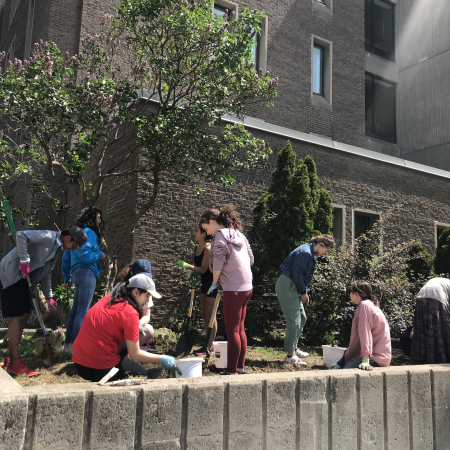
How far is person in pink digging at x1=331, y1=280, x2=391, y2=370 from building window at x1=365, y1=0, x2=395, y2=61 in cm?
1695

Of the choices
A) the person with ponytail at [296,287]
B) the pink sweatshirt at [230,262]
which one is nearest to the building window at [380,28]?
the person with ponytail at [296,287]

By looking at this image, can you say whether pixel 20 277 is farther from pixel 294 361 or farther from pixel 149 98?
pixel 149 98

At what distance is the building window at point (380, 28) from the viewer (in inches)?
774

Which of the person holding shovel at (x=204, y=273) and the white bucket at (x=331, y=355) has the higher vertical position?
the person holding shovel at (x=204, y=273)

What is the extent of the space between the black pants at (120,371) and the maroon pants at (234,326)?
0.91 meters

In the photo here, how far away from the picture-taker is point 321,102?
55.8ft

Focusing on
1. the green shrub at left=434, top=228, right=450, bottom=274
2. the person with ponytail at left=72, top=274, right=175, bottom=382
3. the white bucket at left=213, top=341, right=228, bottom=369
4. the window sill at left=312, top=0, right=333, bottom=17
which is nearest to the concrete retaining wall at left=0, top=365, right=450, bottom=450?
the person with ponytail at left=72, top=274, right=175, bottom=382

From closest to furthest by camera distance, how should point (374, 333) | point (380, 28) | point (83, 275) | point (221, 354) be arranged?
point (374, 333), point (221, 354), point (83, 275), point (380, 28)

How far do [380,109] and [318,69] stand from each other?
4.36m

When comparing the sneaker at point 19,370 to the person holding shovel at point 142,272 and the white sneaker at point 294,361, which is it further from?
the white sneaker at point 294,361

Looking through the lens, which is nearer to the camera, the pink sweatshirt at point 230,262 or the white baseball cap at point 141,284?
the white baseball cap at point 141,284

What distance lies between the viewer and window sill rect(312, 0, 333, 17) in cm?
1718

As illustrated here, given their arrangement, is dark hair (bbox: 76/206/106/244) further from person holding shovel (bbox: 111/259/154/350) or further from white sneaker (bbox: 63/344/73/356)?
white sneaker (bbox: 63/344/73/356)

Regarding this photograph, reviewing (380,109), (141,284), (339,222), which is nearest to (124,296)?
(141,284)
